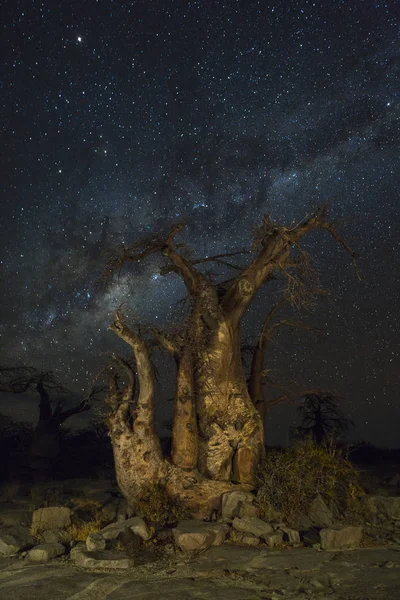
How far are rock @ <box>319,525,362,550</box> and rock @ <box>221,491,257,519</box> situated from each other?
5.56 feet

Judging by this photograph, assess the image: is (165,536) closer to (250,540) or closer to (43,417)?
(250,540)

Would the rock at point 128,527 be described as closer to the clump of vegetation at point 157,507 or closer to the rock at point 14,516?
the clump of vegetation at point 157,507

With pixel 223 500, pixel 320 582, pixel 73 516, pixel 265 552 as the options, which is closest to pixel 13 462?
pixel 73 516

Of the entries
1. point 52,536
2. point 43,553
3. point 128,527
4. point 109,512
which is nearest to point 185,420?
point 109,512

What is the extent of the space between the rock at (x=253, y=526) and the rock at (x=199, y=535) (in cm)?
21

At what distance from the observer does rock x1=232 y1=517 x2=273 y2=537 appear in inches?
366

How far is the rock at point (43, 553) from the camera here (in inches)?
342

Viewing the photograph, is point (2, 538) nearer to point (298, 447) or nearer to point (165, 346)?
point (165, 346)

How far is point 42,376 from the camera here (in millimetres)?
21750

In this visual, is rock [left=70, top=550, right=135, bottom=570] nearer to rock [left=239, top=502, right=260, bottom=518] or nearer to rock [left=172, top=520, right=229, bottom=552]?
rock [left=172, top=520, right=229, bottom=552]

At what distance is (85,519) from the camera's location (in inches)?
440

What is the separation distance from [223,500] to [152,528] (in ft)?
5.57

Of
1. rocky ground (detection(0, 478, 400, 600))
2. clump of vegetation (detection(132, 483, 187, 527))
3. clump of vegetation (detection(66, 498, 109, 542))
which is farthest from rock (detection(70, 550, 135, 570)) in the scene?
clump of vegetation (detection(132, 483, 187, 527))

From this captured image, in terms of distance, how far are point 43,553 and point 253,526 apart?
134 inches
